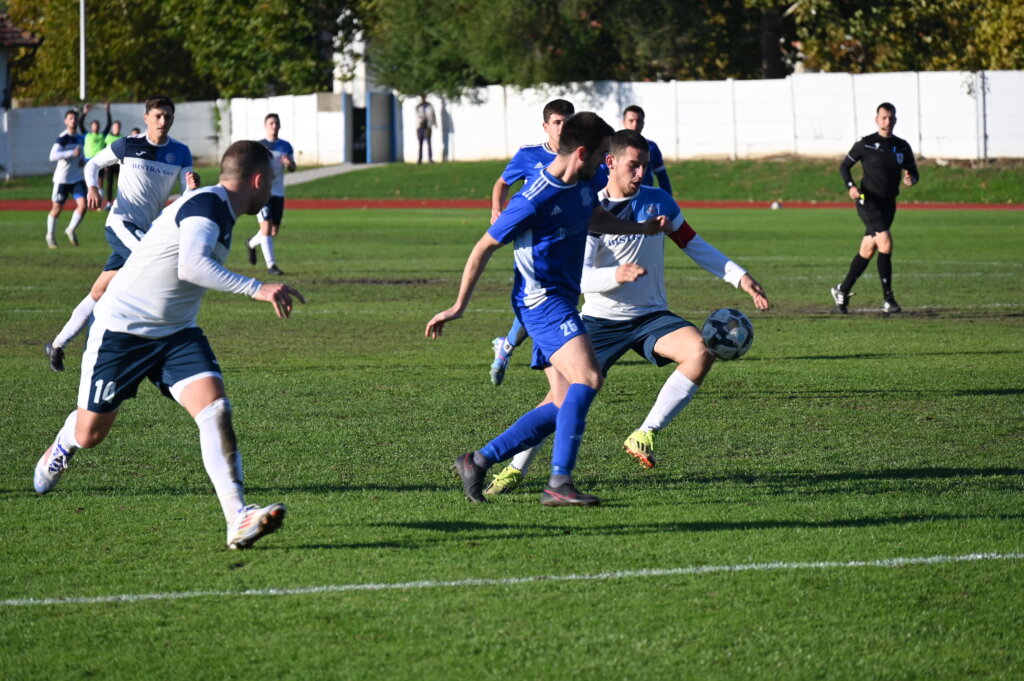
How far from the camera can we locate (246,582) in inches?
220

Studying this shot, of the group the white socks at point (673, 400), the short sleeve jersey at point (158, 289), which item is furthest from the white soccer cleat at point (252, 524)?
Answer: the white socks at point (673, 400)

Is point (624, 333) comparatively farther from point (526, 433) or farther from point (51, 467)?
point (51, 467)

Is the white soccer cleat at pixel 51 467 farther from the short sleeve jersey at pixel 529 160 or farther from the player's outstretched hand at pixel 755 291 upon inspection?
the short sleeve jersey at pixel 529 160

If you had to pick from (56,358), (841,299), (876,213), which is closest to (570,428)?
(56,358)

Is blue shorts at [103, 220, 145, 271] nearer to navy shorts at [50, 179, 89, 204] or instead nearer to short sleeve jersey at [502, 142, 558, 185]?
short sleeve jersey at [502, 142, 558, 185]

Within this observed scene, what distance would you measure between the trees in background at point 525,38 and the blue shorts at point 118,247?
3927 cm

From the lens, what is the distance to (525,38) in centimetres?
5131

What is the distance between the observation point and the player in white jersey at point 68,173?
25.6 m

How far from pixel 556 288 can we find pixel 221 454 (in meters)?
1.88

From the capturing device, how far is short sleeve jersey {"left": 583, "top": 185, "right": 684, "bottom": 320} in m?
7.94

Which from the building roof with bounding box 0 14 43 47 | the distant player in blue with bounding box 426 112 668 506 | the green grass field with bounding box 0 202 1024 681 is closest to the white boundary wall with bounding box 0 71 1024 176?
the building roof with bounding box 0 14 43 47

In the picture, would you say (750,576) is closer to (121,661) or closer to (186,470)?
(121,661)

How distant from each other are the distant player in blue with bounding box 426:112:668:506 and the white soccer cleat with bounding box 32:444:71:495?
178cm

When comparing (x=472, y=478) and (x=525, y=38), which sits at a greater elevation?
(x=525, y=38)
